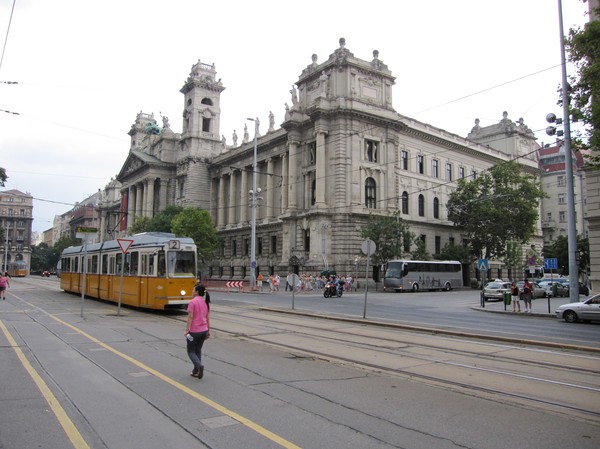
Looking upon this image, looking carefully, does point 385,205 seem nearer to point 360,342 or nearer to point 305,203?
point 305,203

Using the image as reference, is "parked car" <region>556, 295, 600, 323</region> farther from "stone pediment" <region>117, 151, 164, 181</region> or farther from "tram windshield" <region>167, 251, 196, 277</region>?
"stone pediment" <region>117, 151, 164, 181</region>

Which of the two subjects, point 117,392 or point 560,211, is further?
point 560,211

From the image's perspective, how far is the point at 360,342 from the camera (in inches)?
503

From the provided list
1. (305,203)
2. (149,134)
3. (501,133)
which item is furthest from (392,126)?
(149,134)

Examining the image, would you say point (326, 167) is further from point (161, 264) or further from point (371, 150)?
point (161, 264)

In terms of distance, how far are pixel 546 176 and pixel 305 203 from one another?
173ft

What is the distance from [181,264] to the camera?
19328 mm

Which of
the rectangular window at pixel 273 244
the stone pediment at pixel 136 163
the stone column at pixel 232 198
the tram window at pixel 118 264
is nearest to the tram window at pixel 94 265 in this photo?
the tram window at pixel 118 264

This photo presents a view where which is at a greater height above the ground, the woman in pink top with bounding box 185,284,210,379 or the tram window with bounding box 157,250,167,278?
the tram window with bounding box 157,250,167,278

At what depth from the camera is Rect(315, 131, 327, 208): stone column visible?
49625 mm

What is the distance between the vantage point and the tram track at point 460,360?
737cm

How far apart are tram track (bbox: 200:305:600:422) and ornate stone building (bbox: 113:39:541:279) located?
27.3m

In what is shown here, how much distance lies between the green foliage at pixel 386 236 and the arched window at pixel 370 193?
476 centimetres

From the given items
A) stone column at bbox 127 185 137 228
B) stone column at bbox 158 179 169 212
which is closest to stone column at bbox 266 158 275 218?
stone column at bbox 158 179 169 212
